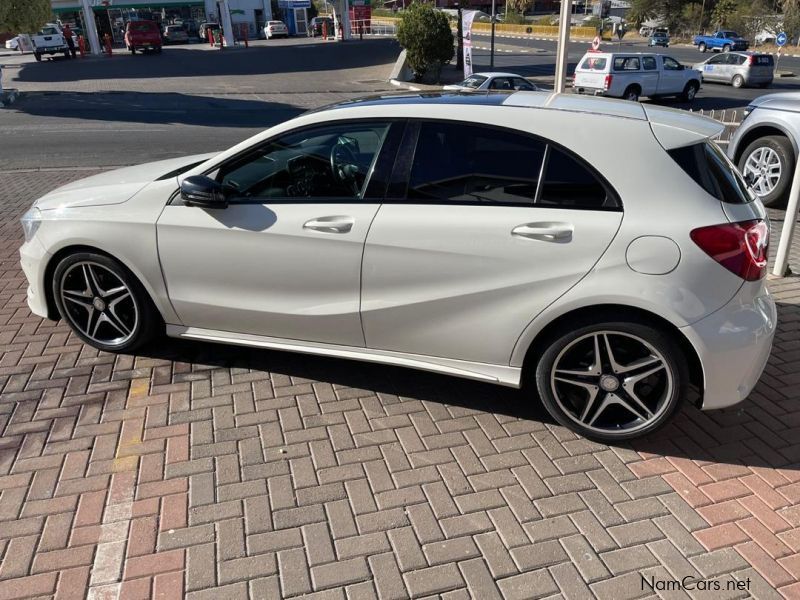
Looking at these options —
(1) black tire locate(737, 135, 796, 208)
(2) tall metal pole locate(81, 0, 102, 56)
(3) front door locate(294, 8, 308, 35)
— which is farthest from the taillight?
(3) front door locate(294, 8, 308, 35)

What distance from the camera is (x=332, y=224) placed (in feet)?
10.9

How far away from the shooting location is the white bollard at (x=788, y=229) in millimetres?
5121

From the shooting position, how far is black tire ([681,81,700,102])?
23.6m

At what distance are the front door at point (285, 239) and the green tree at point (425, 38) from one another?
77.7ft

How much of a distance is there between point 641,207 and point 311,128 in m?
1.75

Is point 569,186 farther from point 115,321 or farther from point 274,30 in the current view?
point 274,30

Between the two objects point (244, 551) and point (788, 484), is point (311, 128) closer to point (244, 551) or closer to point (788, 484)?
point (244, 551)

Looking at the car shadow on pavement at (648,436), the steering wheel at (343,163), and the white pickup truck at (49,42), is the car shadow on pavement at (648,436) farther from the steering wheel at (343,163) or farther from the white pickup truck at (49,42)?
the white pickup truck at (49,42)

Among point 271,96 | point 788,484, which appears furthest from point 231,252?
point 271,96

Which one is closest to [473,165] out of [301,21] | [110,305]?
[110,305]

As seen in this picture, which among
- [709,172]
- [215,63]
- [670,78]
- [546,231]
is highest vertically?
[709,172]

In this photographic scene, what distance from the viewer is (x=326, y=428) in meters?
3.38

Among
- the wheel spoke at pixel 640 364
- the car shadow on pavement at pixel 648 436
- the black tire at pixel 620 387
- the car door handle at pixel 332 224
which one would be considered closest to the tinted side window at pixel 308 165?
the car door handle at pixel 332 224

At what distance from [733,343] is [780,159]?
17.1ft
